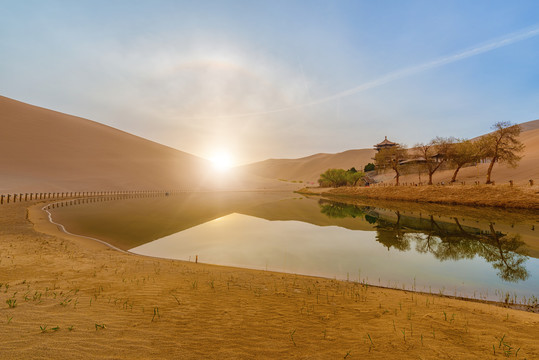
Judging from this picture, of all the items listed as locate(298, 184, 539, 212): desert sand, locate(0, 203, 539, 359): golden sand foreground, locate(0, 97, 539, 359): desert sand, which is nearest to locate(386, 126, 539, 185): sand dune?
locate(298, 184, 539, 212): desert sand

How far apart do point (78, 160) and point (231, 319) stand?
311 feet

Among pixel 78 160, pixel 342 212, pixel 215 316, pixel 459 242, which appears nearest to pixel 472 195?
pixel 342 212

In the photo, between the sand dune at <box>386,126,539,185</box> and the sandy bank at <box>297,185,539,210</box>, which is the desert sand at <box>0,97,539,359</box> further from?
the sand dune at <box>386,126,539,185</box>

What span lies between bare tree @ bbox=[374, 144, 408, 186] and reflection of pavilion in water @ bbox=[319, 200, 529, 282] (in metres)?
37.3

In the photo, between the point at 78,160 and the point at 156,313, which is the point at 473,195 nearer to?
the point at 156,313

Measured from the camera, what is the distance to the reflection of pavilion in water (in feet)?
41.5

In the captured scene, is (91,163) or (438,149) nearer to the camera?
(438,149)

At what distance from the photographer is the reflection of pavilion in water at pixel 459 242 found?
12.7 metres

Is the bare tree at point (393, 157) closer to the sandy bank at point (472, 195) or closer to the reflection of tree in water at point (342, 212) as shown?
the sandy bank at point (472, 195)

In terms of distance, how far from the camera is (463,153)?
49031mm

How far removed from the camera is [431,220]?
85.1 feet

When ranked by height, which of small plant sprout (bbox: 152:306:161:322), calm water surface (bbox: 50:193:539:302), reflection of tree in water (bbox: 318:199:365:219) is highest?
reflection of tree in water (bbox: 318:199:365:219)

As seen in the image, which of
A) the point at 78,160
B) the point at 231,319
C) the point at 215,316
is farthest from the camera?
the point at 78,160

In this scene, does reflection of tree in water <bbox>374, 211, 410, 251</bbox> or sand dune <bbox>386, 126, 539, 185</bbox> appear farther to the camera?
sand dune <bbox>386, 126, 539, 185</bbox>
